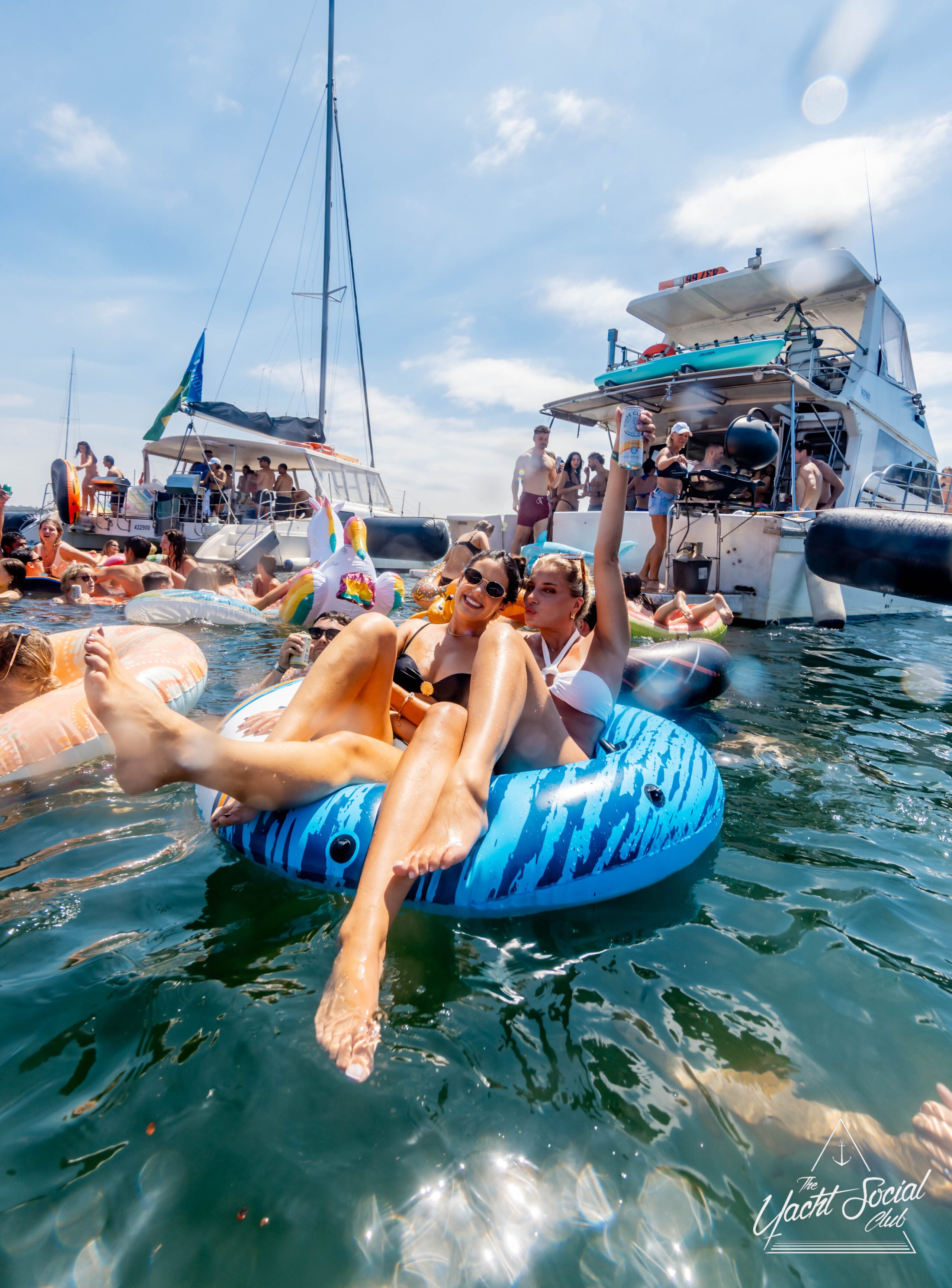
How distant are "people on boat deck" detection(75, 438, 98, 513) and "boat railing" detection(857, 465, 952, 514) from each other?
15868 millimetres

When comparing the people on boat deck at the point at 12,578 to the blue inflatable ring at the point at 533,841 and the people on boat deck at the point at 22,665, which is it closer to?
the people on boat deck at the point at 22,665

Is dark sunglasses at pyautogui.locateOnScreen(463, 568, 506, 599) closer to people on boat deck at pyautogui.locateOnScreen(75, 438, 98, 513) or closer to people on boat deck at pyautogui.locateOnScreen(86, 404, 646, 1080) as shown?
people on boat deck at pyautogui.locateOnScreen(86, 404, 646, 1080)

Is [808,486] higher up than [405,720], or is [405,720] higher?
[808,486]

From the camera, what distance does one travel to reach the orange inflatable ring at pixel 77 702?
3.33 m

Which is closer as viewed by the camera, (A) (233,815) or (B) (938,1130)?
(B) (938,1130)

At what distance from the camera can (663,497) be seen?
358 inches

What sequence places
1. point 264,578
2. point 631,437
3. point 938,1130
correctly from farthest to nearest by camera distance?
1. point 264,578
2. point 631,437
3. point 938,1130

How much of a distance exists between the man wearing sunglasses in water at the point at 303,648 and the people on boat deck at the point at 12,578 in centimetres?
574

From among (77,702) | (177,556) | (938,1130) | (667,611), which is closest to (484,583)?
(938,1130)

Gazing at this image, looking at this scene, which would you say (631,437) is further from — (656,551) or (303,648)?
(656,551)

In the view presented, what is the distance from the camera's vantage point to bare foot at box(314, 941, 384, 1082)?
163 cm

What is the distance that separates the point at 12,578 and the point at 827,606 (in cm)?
1056

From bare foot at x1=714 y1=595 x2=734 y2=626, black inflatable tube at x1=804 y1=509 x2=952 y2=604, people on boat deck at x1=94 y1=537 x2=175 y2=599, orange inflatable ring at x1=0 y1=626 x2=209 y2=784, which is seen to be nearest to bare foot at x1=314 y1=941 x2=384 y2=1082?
orange inflatable ring at x1=0 y1=626 x2=209 y2=784

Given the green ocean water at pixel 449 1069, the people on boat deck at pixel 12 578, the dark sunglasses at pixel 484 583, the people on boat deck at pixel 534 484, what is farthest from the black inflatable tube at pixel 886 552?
the people on boat deck at pixel 12 578
